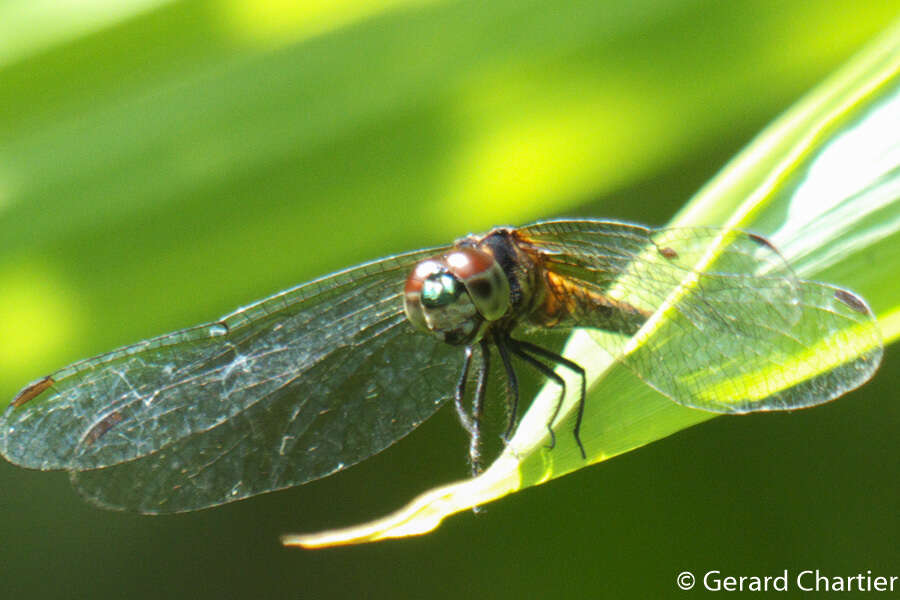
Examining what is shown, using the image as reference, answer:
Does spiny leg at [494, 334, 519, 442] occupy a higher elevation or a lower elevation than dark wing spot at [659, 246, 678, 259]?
lower

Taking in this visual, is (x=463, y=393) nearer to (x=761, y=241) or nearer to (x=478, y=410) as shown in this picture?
(x=478, y=410)

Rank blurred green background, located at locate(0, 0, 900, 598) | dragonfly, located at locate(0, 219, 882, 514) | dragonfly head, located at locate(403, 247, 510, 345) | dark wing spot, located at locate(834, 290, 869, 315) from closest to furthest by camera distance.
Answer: dark wing spot, located at locate(834, 290, 869, 315)
dragonfly, located at locate(0, 219, 882, 514)
dragonfly head, located at locate(403, 247, 510, 345)
blurred green background, located at locate(0, 0, 900, 598)

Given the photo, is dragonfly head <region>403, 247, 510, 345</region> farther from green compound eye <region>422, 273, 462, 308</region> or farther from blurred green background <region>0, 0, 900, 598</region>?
blurred green background <region>0, 0, 900, 598</region>

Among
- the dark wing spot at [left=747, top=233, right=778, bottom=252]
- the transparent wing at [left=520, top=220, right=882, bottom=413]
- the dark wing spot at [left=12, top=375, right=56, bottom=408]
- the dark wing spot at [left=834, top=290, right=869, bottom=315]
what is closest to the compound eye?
the transparent wing at [left=520, top=220, right=882, bottom=413]

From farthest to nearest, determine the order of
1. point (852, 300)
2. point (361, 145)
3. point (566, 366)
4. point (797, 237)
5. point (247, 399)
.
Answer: point (361, 145)
point (247, 399)
point (566, 366)
point (797, 237)
point (852, 300)

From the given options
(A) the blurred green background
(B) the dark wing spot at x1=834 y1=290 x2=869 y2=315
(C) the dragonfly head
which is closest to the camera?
(B) the dark wing spot at x1=834 y1=290 x2=869 y2=315

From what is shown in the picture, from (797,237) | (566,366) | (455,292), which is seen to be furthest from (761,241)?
(455,292)

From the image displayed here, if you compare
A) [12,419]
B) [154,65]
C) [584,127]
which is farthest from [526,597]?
[154,65]
